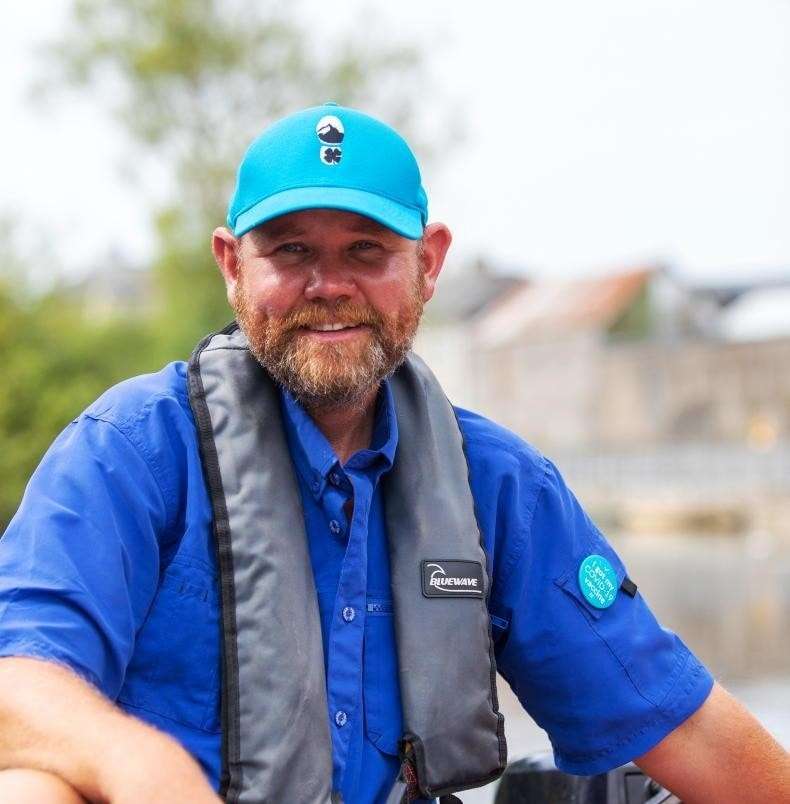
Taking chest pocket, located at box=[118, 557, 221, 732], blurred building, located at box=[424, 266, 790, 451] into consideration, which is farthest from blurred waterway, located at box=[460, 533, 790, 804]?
blurred building, located at box=[424, 266, 790, 451]

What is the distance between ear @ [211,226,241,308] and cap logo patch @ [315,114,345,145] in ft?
0.84

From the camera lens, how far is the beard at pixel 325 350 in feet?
7.24

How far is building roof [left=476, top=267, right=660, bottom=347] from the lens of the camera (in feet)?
170

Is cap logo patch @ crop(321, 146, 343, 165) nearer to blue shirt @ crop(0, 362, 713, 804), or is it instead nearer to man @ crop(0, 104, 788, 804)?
man @ crop(0, 104, 788, 804)

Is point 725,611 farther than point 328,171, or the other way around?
point 725,611

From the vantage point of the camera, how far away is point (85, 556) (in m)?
1.85

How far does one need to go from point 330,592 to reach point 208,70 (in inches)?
1055

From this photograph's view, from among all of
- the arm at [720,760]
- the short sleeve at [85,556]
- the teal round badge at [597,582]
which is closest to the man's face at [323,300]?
the short sleeve at [85,556]

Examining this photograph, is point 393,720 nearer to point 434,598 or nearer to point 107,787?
point 434,598

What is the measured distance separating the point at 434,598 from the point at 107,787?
2.27ft

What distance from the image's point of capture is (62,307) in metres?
21.7

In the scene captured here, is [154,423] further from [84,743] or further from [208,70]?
[208,70]

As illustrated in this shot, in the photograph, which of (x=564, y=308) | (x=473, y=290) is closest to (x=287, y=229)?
(x=564, y=308)

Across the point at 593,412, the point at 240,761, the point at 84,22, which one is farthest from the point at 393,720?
the point at 593,412
